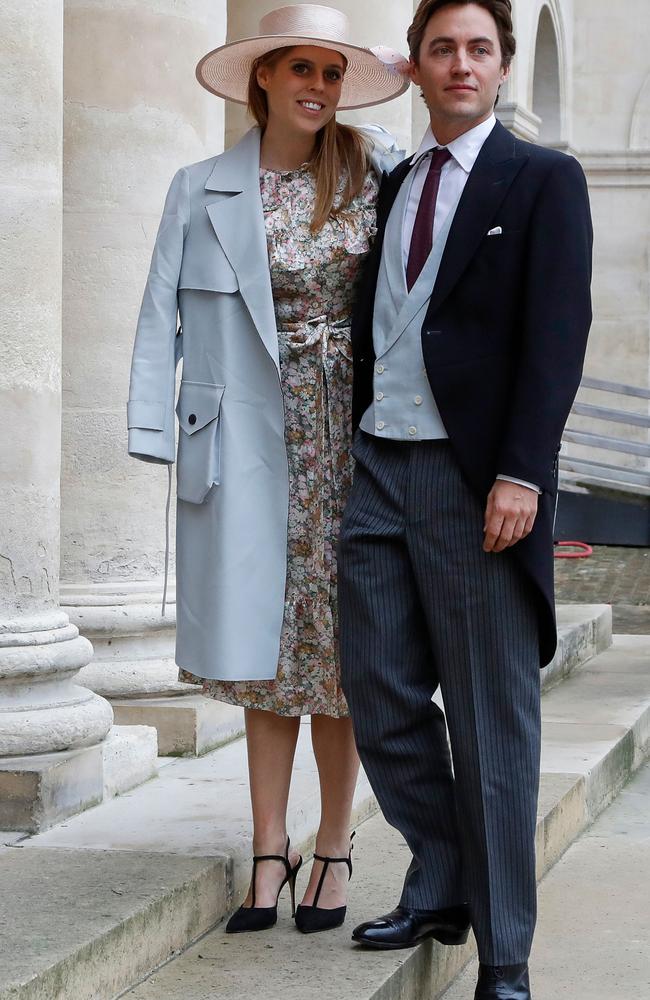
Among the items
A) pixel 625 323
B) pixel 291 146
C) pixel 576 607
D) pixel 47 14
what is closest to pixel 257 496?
pixel 291 146

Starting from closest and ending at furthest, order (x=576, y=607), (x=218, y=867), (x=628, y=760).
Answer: (x=218, y=867), (x=628, y=760), (x=576, y=607)

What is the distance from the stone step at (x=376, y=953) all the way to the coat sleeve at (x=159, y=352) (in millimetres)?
959

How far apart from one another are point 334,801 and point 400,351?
3.05 feet

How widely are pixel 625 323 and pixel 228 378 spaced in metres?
12.6

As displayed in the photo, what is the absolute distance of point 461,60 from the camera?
2.84 m

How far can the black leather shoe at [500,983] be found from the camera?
2848 millimetres

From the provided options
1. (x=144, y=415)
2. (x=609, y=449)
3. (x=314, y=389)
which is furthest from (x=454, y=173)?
(x=609, y=449)

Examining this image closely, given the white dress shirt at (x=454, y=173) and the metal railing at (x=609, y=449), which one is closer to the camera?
the white dress shirt at (x=454, y=173)

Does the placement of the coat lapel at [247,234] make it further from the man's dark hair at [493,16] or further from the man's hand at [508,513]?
the man's hand at [508,513]

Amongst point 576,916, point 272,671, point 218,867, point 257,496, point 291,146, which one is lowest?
point 576,916

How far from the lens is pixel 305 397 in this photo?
3115 millimetres

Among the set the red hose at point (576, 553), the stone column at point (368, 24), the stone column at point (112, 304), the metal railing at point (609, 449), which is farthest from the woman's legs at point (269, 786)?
the metal railing at point (609, 449)

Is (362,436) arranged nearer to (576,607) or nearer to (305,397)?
(305,397)

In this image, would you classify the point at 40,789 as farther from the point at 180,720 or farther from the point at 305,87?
→ the point at 305,87
